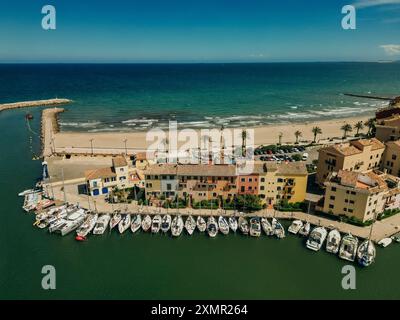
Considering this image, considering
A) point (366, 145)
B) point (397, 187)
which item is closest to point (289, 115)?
point (366, 145)

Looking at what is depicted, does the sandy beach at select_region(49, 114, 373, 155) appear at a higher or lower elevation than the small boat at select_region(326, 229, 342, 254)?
higher

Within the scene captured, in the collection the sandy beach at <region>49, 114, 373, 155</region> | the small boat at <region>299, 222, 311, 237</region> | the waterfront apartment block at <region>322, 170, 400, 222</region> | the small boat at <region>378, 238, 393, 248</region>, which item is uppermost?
the sandy beach at <region>49, 114, 373, 155</region>

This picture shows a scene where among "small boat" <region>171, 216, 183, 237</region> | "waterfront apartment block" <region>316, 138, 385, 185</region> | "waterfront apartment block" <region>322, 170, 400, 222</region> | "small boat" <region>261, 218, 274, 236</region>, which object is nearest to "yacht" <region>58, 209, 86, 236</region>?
"small boat" <region>171, 216, 183, 237</region>

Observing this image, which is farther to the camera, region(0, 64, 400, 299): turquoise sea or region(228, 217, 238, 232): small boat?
region(228, 217, 238, 232): small boat

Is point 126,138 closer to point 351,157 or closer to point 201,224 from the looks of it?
point 201,224

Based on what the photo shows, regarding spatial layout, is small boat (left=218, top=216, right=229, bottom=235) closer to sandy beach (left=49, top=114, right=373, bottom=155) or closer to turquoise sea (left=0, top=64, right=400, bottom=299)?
turquoise sea (left=0, top=64, right=400, bottom=299)
